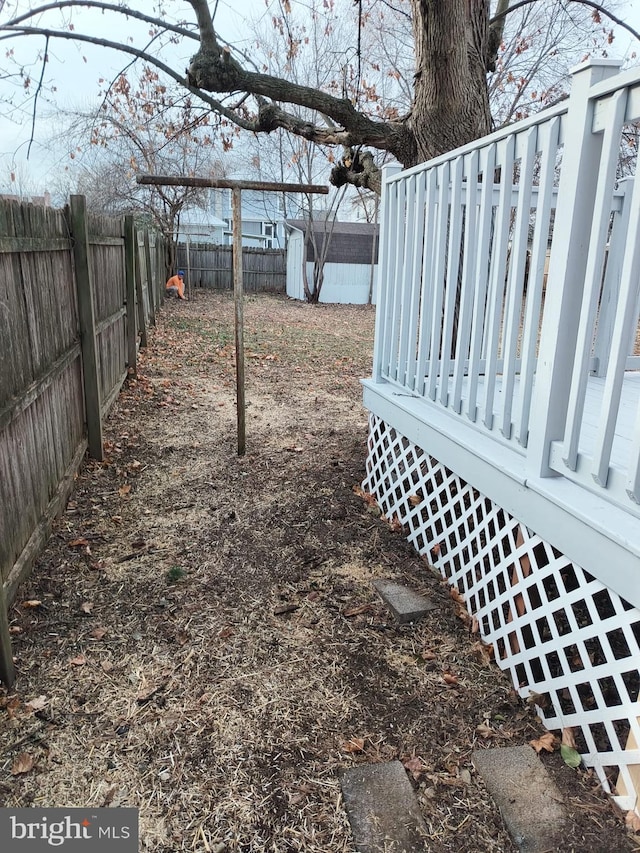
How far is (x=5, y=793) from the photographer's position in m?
1.88

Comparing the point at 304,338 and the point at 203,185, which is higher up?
the point at 203,185

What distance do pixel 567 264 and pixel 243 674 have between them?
2.07m

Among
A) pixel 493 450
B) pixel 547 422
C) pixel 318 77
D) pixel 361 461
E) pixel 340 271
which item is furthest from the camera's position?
pixel 340 271

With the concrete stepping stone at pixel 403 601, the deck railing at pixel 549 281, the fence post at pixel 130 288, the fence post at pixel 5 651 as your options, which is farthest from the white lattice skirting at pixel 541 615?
the fence post at pixel 130 288

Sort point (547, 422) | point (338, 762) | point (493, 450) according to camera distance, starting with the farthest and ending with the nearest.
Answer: point (493, 450) < point (547, 422) < point (338, 762)

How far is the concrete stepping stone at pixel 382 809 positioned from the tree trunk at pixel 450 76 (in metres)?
4.14

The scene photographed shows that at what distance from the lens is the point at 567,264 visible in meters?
2.07

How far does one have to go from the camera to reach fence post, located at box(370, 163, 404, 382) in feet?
12.5

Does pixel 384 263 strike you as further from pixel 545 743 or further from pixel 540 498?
pixel 545 743

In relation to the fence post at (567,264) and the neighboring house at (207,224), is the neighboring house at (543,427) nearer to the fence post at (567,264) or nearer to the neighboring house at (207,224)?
the fence post at (567,264)

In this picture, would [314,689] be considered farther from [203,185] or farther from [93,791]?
[203,185]

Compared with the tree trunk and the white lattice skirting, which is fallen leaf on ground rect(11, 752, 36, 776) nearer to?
the white lattice skirting

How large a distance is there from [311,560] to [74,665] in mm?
1374

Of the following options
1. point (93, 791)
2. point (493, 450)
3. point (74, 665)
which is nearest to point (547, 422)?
point (493, 450)
